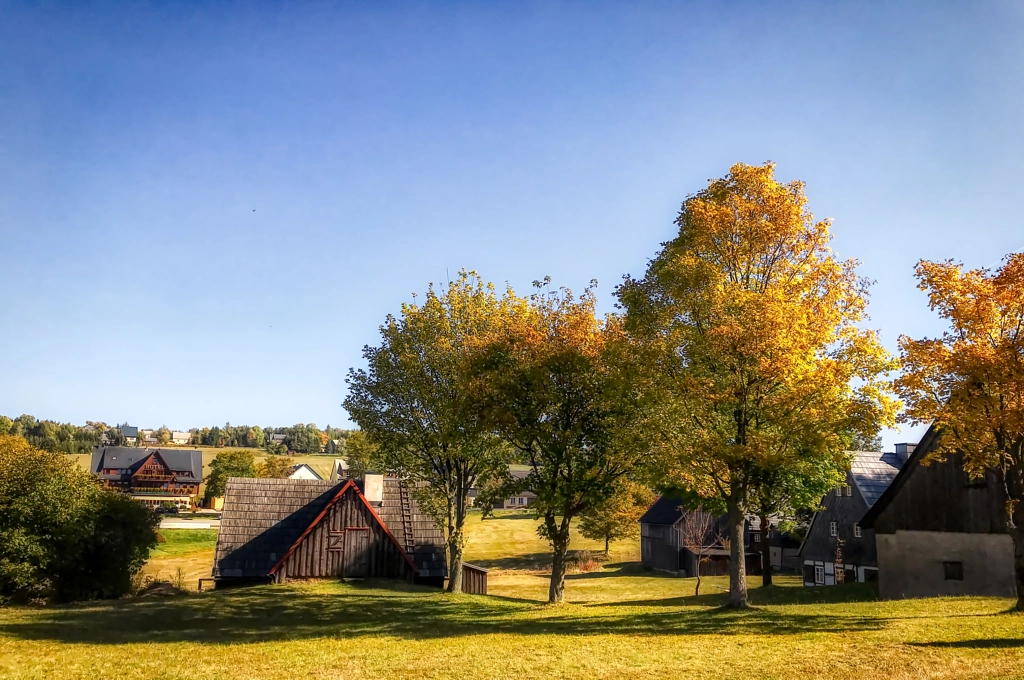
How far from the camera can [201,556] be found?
69750mm

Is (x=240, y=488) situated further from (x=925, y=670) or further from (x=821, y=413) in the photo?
(x=925, y=670)

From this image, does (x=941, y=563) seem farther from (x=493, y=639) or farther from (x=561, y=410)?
(x=493, y=639)

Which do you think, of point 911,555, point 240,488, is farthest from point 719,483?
point 240,488

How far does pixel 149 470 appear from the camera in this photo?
5079 inches

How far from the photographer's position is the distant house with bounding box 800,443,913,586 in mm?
46875

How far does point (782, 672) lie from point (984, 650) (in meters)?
4.50

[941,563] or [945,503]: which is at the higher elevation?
[945,503]

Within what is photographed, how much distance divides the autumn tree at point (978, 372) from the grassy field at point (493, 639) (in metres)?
4.09

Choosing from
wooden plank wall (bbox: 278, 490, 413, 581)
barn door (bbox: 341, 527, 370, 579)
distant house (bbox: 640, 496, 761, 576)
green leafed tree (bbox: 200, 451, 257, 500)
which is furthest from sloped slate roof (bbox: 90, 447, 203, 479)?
barn door (bbox: 341, 527, 370, 579)

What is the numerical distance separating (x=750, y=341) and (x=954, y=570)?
1651cm

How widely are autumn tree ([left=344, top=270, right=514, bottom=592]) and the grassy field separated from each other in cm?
585

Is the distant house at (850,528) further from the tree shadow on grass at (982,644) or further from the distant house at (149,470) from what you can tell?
the distant house at (149,470)

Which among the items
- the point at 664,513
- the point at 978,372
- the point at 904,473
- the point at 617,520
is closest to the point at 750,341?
the point at 978,372

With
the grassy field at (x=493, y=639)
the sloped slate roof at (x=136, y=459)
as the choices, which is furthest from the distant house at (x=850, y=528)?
the sloped slate roof at (x=136, y=459)
